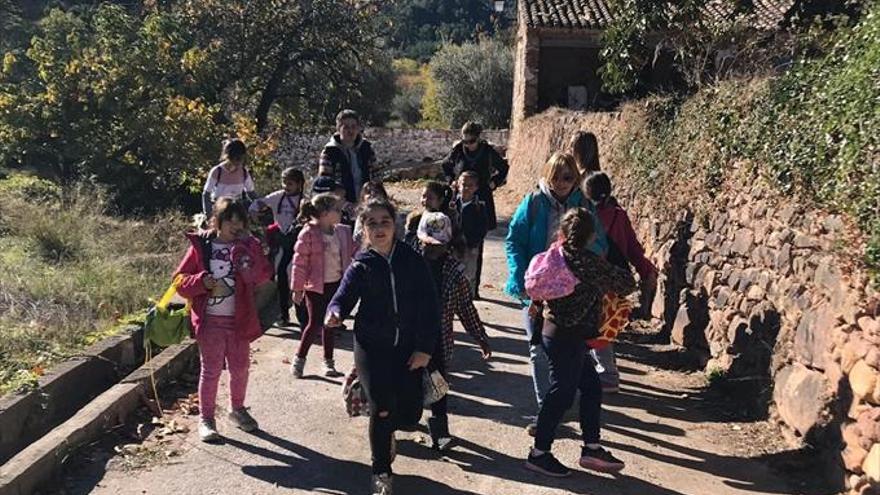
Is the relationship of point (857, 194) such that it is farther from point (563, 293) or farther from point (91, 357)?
point (91, 357)

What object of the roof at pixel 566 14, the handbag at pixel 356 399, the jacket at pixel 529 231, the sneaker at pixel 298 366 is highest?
the roof at pixel 566 14


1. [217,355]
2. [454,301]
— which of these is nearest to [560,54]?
[454,301]

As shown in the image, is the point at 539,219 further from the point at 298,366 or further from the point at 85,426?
the point at 85,426

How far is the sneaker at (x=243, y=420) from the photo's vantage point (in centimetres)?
574

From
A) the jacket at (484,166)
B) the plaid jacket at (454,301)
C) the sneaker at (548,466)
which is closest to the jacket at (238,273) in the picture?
the plaid jacket at (454,301)

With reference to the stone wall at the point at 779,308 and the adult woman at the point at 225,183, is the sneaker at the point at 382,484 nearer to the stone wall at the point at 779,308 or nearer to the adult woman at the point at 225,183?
the stone wall at the point at 779,308

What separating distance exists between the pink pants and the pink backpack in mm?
1943

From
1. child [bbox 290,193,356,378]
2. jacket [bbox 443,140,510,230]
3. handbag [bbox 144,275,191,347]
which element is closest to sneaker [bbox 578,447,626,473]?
child [bbox 290,193,356,378]

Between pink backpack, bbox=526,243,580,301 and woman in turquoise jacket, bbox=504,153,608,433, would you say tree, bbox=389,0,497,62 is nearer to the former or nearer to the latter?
woman in turquoise jacket, bbox=504,153,608,433

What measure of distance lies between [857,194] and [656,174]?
4.57 m

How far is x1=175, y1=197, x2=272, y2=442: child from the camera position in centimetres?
543

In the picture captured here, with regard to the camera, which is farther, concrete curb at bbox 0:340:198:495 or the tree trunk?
the tree trunk

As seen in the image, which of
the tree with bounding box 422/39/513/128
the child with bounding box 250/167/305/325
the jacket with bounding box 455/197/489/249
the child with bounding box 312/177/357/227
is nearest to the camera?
the child with bounding box 312/177/357/227

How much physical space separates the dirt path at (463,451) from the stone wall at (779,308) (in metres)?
0.41
